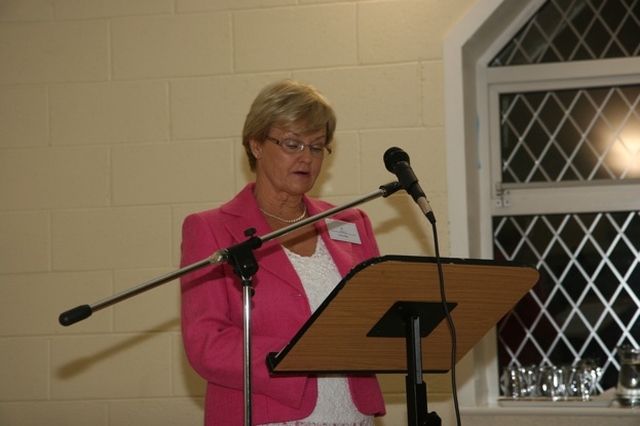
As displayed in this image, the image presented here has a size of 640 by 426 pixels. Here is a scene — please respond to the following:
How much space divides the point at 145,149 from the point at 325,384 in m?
1.76

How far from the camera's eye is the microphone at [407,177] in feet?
6.29

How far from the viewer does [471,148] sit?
3727 mm

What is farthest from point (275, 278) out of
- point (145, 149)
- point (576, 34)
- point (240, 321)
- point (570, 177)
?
point (576, 34)

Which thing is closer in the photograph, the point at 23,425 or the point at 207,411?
the point at 207,411

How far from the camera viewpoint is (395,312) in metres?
1.83

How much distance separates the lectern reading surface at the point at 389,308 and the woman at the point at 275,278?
26cm

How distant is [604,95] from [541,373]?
1.14m

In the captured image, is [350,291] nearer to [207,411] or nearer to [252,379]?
[252,379]

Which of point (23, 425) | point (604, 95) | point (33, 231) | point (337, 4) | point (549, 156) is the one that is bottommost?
point (23, 425)

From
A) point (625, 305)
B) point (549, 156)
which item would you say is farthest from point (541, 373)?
point (549, 156)

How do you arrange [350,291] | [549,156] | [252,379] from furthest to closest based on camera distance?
[549,156] < [252,379] < [350,291]

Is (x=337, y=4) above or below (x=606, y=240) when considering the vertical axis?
above

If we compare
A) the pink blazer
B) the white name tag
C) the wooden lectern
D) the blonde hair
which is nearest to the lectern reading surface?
the wooden lectern

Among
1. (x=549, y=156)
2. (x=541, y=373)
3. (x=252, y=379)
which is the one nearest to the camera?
(x=252, y=379)
